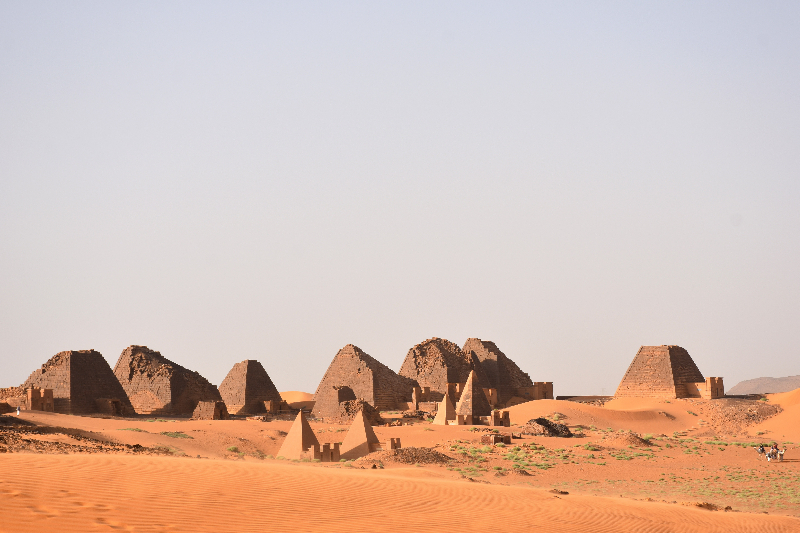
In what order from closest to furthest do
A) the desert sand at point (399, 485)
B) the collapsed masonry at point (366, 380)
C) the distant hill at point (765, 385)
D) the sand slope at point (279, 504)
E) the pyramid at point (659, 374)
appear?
the sand slope at point (279, 504) → the desert sand at point (399, 485) → the pyramid at point (659, 374) → the collapsed masonry at point (366, 380) → the distant hill at point (765, 385)

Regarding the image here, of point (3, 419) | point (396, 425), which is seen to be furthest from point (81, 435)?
point (396, 425)

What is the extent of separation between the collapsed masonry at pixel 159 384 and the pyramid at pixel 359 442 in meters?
21.0

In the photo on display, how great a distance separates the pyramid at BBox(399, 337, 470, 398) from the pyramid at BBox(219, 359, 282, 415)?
8.52m

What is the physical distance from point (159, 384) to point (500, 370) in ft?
71.3

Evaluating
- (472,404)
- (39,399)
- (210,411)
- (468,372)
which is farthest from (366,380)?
(39,399)

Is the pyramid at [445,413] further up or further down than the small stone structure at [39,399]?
further down

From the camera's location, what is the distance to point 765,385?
161 metres

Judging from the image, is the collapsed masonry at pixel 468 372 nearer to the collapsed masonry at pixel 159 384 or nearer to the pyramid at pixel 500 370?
the pyramid at pixel 500 370

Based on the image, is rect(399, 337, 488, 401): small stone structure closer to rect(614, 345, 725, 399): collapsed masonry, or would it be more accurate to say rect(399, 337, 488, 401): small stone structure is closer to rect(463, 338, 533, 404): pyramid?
rect(463, 338, 533, 404): pyramid

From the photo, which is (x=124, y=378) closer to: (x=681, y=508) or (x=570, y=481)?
(x=570, y=481)

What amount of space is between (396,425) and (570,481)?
14493 millimetres

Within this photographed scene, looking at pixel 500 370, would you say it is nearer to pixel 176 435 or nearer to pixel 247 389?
pixel 247 389

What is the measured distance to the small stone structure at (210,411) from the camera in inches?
1515

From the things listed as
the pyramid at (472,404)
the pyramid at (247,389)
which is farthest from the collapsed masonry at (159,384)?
the pyramid at (472,404)
